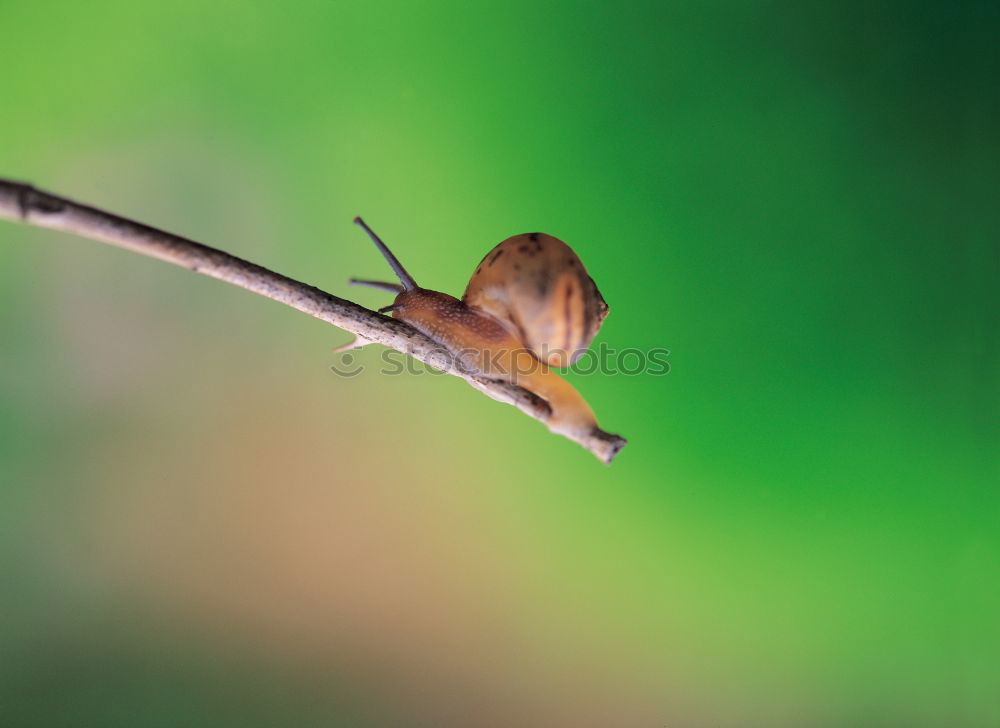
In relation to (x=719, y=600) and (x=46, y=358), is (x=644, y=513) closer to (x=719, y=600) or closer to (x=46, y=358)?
A: (x=719, y=600)

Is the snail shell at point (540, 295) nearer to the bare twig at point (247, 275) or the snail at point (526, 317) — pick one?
the snail at point (526, 317)

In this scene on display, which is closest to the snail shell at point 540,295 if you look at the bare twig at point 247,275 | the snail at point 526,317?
the snail at point 526,317

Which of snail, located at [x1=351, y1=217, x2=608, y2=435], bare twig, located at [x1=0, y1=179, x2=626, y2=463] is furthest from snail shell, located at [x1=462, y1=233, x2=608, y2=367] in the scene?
bare twig, located at [x1=0, y1=179, x2=626, y2=463]

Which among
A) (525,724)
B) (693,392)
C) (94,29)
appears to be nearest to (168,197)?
(94,29)

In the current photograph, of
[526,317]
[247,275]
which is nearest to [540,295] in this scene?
[526,317]

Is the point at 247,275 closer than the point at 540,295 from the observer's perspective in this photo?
Yes

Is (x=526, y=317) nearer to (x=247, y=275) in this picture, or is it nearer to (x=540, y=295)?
(x=540, y=295)
